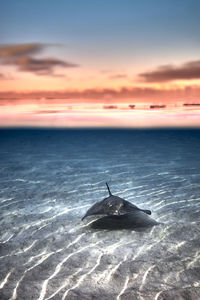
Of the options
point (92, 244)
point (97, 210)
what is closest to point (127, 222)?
point (97, 210)

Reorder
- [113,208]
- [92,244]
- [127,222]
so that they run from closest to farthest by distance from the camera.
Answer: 1. [92,244]
2. [113,208]
3. [127,222]

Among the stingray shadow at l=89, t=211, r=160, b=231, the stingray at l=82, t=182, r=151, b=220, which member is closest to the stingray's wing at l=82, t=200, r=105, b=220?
the stingray at l=82, t=182, r=151, b=220

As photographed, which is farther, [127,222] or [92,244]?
[127,222]

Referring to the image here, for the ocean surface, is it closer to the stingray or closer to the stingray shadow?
the stingray shadow

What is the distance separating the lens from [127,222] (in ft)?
18.7

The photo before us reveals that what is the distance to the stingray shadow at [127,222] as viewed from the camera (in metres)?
5.58

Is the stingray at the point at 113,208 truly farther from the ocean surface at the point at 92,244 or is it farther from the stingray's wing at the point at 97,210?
the ocean surface at the point at 92,244

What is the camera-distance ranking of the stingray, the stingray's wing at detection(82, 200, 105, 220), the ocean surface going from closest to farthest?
the ocean surface < the stingray < the stingray's wing at detection(82, 200, 105, 220)

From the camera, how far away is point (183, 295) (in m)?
3.47

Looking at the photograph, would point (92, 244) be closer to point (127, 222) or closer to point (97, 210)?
point (97, 210)

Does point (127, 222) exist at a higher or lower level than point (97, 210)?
lower

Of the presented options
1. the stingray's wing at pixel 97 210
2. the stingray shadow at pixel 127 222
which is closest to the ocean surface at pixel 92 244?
the stingray shadow at pixel 127 222

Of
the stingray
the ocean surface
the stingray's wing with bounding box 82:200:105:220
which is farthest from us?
the stingray's wing with bounding box 82:200:105:220

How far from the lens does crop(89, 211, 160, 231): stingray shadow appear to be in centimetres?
558
